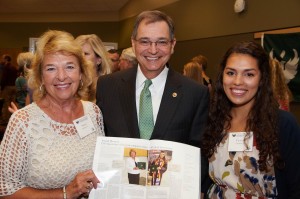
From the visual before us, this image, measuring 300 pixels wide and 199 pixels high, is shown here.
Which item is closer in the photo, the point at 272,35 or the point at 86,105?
the point at 86,105

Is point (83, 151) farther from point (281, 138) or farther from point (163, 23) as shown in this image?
point (281, 138)

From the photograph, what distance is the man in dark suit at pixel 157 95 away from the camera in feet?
7.21

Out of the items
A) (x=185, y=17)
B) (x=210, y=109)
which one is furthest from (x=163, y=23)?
(x=185, y=17)

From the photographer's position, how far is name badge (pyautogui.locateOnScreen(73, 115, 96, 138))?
209 centimetres

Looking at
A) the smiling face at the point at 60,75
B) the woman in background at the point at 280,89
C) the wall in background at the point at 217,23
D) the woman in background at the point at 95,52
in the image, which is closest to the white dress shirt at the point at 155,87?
the smiling face at the point at 60,75

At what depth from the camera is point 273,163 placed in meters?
1.98

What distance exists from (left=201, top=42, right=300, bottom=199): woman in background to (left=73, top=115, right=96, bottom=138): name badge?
75 cm

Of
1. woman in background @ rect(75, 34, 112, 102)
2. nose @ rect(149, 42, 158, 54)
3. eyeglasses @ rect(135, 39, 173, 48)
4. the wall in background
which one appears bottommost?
nose @ rect(149, 42, 158, 54)

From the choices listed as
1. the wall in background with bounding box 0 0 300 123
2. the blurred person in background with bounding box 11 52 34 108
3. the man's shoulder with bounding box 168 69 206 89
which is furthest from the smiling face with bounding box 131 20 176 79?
the wall in background with bounding box 0 0 300 123

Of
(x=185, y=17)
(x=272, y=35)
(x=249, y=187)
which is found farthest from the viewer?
(x=185, y=17)

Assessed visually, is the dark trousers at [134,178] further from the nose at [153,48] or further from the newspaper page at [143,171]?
the nose at [153,48]

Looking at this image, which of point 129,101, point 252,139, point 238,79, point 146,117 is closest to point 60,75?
point 129,101

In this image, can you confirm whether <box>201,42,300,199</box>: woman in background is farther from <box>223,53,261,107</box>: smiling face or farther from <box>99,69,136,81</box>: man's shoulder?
<box>99,69,136,81</box>: man's shoulder

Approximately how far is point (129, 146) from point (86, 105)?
0.58 meters
